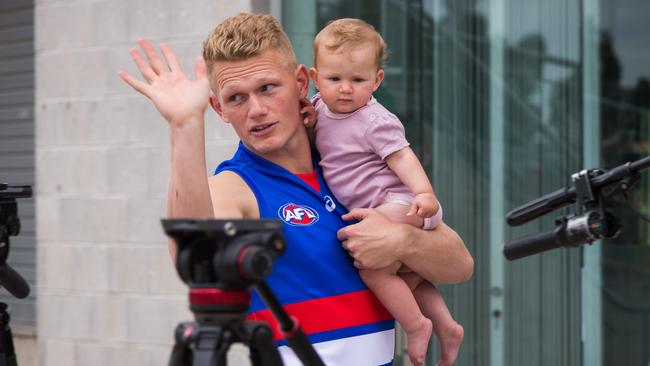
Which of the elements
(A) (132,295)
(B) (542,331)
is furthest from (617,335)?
(A) (132,295)

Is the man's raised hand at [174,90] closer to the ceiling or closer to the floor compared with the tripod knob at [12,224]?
closer to the ceiling

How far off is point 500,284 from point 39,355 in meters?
2.85

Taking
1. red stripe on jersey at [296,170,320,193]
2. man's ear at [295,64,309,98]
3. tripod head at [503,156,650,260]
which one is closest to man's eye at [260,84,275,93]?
man's ear at [295,64,309,98]

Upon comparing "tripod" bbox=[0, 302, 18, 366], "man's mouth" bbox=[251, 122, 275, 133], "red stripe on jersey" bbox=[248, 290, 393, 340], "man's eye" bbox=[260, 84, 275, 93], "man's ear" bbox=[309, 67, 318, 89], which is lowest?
"tripod" bbox=[0, 302, 18, 366]

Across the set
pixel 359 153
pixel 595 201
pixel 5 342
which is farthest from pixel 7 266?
pixel 595 201

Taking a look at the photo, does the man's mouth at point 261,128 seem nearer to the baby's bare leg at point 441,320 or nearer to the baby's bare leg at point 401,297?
the baby's bare leg at point 401,297

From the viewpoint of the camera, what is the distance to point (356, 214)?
2.46 m

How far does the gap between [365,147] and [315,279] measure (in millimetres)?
413

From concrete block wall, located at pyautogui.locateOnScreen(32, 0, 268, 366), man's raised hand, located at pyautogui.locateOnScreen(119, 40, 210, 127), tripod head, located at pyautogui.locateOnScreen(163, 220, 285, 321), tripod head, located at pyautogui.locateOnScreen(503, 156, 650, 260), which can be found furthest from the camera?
concrete block wall, located at pyautogui.locateOnScreen(32, 0, 268, 366)

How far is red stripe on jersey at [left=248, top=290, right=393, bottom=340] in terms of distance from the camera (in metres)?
2.32

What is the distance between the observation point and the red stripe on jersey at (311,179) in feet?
8.16

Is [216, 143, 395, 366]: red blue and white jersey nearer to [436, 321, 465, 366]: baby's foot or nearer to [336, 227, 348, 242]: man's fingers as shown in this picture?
[336, 227, 348, 242]: man's fingers

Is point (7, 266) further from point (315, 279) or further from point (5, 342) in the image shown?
point (315, 279)

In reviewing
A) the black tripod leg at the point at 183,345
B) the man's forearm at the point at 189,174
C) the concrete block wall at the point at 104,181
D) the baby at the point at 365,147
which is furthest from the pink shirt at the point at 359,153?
the concrete block wall at the point at 104,181
